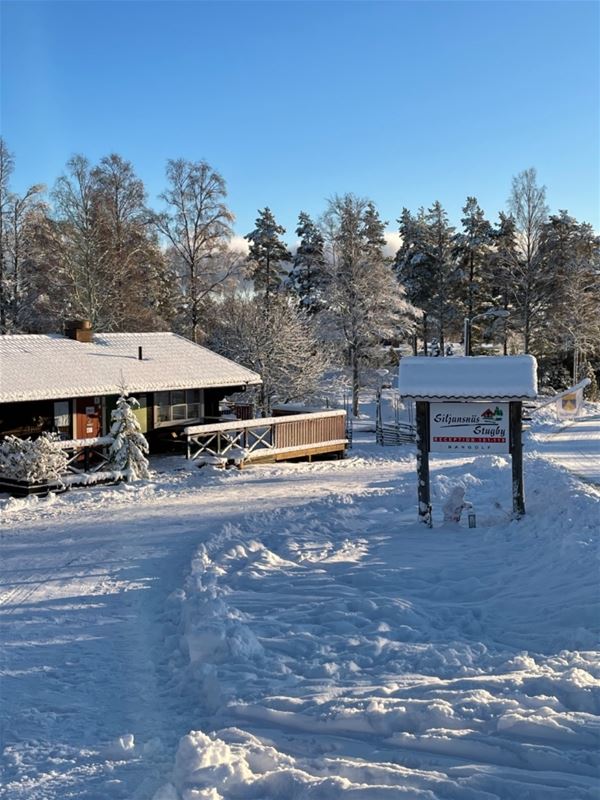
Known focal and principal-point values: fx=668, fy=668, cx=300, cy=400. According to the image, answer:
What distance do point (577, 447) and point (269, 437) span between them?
10.7 metres

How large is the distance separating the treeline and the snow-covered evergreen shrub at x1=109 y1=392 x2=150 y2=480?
1366 centimetres

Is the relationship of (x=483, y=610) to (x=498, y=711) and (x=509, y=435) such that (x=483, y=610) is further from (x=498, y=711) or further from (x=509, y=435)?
(x=509, y=435)

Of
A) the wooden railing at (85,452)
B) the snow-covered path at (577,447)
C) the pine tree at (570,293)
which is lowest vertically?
the snow-covered path at (577,447)

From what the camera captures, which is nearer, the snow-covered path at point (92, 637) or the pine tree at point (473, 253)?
the snow-covered path at point (92, 637)

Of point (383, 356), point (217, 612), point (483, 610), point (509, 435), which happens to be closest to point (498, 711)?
point (483, 610)

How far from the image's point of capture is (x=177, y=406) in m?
23.5

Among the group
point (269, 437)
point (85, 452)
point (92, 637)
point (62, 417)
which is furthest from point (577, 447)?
point (92, 637)

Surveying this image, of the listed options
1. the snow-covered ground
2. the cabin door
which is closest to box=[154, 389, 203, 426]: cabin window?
the cabin door

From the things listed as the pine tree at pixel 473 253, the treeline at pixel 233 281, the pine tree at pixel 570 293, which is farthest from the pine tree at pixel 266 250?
the pine tree at pixel 570 293

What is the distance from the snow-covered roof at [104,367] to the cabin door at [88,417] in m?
1.13

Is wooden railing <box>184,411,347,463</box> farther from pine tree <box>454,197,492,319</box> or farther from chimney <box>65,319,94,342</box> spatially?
pine tree <box>454,197,492,319</box>

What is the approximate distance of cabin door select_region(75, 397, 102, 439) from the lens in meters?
20.7

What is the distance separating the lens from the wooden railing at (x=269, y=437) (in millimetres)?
20297

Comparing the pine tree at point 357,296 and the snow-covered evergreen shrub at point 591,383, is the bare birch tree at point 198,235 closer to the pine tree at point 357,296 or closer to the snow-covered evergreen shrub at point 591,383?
the pine tree at point 357,296
